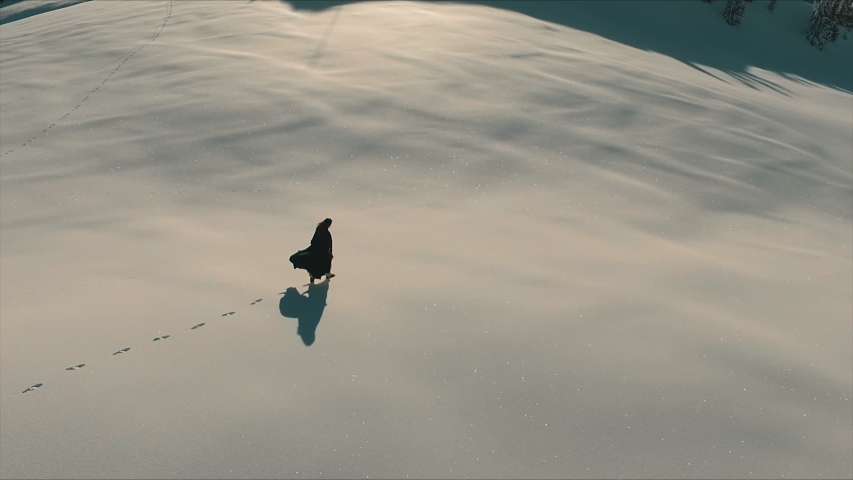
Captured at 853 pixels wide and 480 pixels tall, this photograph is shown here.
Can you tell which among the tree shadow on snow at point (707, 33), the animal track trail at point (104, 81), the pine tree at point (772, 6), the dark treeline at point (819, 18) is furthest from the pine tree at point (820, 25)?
the animal track trail at point (104, 81)

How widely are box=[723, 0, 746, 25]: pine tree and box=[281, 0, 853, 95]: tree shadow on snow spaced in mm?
168

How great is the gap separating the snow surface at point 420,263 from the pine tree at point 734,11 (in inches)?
227

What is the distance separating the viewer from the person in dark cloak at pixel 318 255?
14.9 feet

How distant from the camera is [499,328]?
424cm

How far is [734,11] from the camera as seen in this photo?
640 inches

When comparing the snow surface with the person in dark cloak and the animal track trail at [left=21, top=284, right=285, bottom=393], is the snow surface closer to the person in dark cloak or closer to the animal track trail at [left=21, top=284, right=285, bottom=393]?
the animal track trail at [left=21, top=284, right=285, bottom=393]

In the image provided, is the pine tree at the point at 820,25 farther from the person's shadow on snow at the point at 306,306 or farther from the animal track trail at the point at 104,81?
the person's shadow on snow at the point at 306,306

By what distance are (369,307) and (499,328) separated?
35.5 inches

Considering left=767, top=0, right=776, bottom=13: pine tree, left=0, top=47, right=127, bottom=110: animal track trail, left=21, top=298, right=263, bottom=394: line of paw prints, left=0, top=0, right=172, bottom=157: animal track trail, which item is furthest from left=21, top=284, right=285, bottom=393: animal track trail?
left=767, top=0, right=776, bottom=13: pine tree

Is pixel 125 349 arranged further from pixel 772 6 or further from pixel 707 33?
pixel 772 6

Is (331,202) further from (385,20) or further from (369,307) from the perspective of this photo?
(385,20)

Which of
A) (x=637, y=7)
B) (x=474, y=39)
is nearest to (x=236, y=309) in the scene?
(x=474, y=39)

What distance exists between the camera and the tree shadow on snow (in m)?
13.7

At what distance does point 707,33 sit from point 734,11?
4.16 feet
